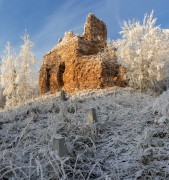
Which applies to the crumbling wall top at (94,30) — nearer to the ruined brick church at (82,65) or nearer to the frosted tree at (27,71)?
the ruined brick church at (82,65)

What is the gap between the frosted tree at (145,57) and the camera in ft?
41.6

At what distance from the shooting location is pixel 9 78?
19531 mm

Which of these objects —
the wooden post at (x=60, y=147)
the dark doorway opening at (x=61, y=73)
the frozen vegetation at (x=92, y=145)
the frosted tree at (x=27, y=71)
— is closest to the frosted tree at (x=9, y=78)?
the frosted tree at (x=27, y=71)

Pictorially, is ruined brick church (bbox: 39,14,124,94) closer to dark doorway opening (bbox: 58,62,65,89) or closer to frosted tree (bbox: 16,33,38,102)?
dark doorway opening (bbox: 58,62,65,89)

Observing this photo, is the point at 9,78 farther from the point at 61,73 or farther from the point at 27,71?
the point at 61,73

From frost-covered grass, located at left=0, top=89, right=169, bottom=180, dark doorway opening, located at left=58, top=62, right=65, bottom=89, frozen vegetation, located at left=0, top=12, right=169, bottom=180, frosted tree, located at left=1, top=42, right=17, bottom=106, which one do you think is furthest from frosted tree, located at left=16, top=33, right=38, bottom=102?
frost-covered grass, located at left=0, top=89, right=169, bottom=180

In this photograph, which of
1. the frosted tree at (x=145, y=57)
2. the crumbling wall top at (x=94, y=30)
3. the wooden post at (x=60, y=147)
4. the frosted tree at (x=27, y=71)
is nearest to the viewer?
the wooden post at (x=60, y=147)

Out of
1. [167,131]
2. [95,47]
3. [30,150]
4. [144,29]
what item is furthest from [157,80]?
[30,150]

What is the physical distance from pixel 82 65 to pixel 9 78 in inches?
324

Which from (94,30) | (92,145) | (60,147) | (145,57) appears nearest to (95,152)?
(92,145)

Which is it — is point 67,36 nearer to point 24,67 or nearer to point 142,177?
point 24,67

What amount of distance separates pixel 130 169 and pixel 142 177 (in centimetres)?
20

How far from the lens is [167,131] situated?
3.88m

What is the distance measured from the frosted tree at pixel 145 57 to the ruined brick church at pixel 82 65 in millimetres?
729
